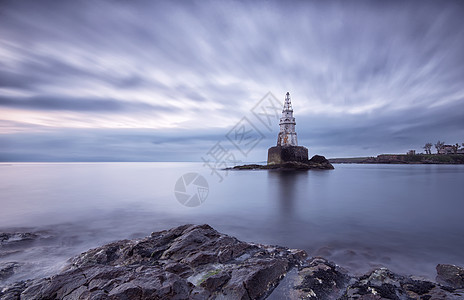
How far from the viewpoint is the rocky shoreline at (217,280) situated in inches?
118

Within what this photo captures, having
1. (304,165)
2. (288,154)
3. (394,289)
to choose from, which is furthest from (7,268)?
(304,165)

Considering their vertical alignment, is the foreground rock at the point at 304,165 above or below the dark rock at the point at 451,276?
above

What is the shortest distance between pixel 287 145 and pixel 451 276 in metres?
37.0

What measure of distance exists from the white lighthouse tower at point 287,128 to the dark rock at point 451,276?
121 feet

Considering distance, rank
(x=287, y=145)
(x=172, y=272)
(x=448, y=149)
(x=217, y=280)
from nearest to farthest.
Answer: (x=217, y=280), (x=172, y=272), (x=287, y=145), (x=448, y=149)

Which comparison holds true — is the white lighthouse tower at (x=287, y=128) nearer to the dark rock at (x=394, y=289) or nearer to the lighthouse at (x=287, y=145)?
the lighthouse at (x=287, y=145)

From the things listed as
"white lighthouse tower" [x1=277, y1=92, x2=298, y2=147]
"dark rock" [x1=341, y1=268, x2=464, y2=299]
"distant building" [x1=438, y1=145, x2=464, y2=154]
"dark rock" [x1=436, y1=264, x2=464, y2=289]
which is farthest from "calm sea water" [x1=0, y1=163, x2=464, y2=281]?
"distant building" [x1=438, y1=145, x2=464, y2=154]

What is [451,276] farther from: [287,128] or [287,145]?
[287,128]

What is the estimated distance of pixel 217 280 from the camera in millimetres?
3332

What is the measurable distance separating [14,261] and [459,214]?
1619cm

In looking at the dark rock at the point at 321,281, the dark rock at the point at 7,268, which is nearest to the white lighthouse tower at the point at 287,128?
the dark rock at the point at 321,281

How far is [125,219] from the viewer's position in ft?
29.4

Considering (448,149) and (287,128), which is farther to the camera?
(448,149)

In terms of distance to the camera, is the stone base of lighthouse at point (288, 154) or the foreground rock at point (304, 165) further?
the foreground rock at point (304, 165)
